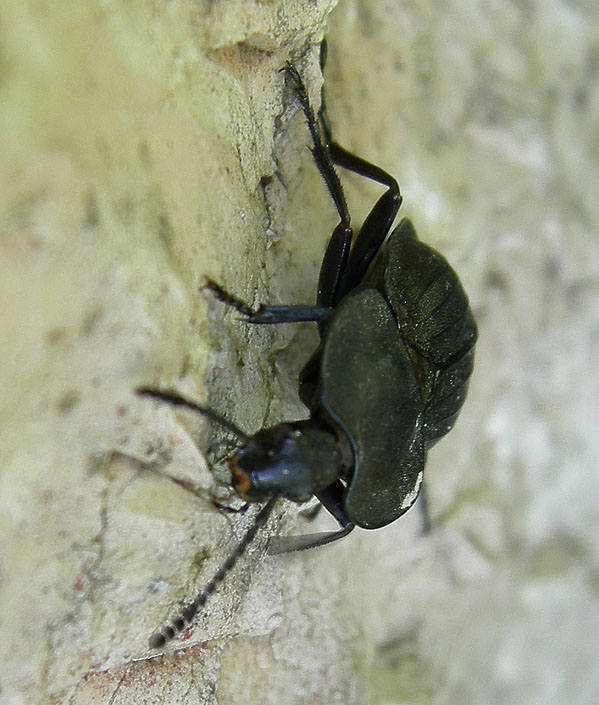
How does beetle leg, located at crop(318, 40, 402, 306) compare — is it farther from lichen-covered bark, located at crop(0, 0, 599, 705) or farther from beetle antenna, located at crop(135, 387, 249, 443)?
beetle antenna, located at crop(135, 387, 249, 443)

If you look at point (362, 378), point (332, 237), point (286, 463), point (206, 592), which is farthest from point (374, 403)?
point (206, 592)

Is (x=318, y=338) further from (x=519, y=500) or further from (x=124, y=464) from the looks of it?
(x=519, y=500)

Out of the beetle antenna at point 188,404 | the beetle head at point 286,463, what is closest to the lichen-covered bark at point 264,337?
the beetle antenna at point 188,404

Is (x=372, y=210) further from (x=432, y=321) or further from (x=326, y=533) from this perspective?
(x=326, y=533)

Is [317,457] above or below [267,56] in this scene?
below

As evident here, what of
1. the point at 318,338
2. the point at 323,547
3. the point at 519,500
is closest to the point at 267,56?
the point at 318,338

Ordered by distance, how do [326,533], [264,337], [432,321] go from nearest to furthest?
[264,337], [326,533], [432,321]

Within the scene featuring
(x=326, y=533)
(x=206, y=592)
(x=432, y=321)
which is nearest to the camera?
(x=206, y=592)
